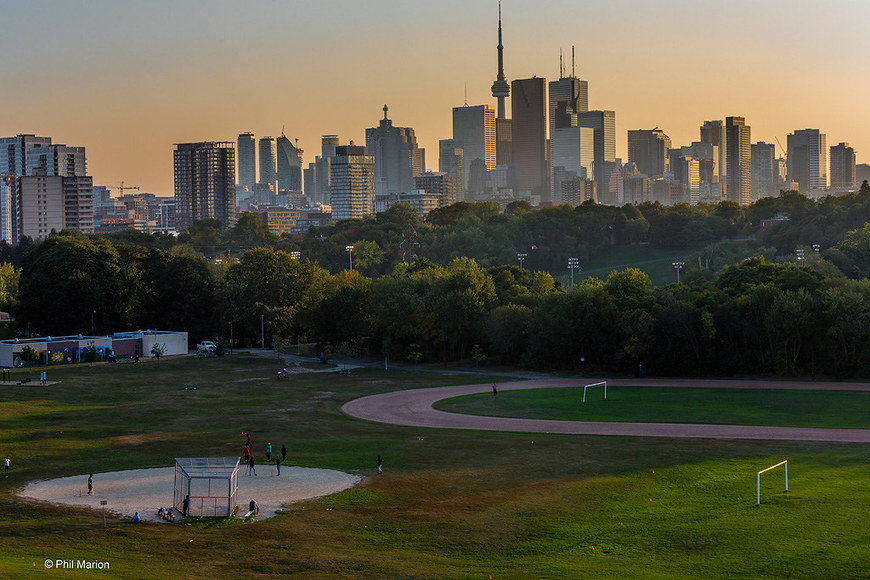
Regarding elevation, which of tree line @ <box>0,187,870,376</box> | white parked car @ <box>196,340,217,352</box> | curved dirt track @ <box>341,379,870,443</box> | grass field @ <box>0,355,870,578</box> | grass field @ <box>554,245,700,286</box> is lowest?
grass field @ <box>0,355,870,578</box>

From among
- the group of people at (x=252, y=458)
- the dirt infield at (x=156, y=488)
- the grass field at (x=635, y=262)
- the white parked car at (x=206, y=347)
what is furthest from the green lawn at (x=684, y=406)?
the grass field at (x=635, y=262)

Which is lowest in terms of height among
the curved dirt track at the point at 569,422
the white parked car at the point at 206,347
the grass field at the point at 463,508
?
the grass field at the point at 463,508

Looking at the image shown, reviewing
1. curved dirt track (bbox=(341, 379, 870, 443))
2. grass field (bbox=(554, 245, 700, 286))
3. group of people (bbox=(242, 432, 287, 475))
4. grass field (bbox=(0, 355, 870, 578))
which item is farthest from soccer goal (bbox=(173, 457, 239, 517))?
grass field (bbox=(554, 245, 700, 286))

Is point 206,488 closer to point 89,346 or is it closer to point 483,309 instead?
point 483,309

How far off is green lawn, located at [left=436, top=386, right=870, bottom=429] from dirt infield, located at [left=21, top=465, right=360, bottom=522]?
2330cm

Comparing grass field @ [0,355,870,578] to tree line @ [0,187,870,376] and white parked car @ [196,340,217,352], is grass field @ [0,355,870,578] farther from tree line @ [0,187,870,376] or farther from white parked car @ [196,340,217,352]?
white parked car @ [196,340,217,352]

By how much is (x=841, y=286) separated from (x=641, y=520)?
197 feet

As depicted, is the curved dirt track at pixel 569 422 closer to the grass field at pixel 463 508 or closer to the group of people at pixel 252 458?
the grass field at pixel 463 508

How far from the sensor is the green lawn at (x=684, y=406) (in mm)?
64125

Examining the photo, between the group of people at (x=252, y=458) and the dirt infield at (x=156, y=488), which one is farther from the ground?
the group of people at (x=252, y=458)

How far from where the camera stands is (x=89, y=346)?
10094 centimetres

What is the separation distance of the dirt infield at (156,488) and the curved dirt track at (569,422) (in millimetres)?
17630

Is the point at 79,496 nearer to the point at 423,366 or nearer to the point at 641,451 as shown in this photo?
the point at 641,451

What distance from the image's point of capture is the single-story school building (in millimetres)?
95125
